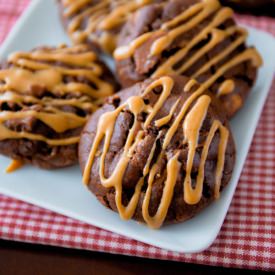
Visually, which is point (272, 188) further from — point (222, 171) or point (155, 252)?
point (155, 252)

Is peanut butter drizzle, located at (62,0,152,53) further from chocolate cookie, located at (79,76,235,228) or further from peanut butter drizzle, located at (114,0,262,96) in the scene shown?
chocolate cookie, located at (79,76,235,228)

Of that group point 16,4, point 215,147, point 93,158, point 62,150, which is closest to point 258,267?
point 215,147

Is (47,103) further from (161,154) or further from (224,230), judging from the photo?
(224,230)

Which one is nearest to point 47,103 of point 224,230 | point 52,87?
point 52,87

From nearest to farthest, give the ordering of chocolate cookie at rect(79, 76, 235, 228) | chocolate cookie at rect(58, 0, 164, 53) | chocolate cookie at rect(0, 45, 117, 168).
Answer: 1. chocolate cookie at rect(79, 76, 235, 228)
2. chocolate cookie at rect(0, 45, 117, 168)
3. chocolate cookie at rect(58, 0, 164, 53)

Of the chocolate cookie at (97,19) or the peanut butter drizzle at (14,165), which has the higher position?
the chocolate cookie at (97,19)

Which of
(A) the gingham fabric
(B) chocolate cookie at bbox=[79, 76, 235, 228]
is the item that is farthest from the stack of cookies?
(A) the gingham fabric

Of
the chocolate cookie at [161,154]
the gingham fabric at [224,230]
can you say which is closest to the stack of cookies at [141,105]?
the chocolate cookie at [161,154]

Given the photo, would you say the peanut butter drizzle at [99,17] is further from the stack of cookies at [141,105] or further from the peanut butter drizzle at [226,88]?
the peanut butter drizzle at [226,88]
